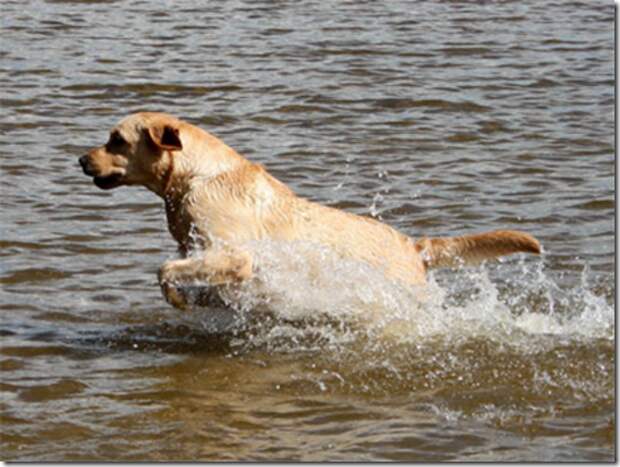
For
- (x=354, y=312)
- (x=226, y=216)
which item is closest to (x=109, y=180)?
(x=226, y=216)

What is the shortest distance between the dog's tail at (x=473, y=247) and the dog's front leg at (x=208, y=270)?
1200mm

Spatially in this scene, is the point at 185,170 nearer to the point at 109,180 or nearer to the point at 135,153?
the point at 135,153

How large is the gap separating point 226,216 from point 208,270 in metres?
0.39

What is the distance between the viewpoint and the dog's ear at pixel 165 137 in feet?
28.8

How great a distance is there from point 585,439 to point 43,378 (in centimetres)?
307

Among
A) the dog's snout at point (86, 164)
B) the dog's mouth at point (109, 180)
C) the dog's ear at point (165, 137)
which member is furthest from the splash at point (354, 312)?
the dog's snout at point (86, 164)

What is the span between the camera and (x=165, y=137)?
878 centimetres

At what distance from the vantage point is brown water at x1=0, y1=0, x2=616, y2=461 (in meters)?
7.68

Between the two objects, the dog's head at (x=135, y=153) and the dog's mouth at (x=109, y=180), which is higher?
the dog's head at (x=135, y=153)

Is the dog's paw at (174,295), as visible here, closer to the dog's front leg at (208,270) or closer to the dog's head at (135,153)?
the dog's front leg at (208,270)

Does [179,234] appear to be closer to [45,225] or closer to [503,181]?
[45,225]

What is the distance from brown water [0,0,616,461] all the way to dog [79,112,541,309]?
0.61ft

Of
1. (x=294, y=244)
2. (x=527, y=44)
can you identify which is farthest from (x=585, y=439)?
(x=527, y=44)

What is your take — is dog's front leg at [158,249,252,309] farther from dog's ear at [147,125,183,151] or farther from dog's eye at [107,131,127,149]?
dog's eye at [107,131,127,149]
